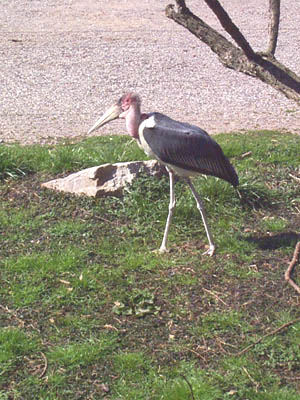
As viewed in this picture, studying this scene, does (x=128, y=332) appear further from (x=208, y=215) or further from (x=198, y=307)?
(x=208, y=215)

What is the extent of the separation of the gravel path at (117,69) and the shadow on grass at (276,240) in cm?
260

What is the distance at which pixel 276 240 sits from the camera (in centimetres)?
529

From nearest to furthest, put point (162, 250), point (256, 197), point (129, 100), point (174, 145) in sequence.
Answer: point (174, 145) < point (129, 100) < point (162, 250) < point (256, 197)

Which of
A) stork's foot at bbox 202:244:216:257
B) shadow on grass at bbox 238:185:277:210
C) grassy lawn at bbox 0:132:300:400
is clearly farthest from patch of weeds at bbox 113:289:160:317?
shadow on grass at bbox 238:185:277:210

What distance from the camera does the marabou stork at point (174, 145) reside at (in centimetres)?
491

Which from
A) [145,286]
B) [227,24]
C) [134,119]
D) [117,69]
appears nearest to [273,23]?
[227,24]

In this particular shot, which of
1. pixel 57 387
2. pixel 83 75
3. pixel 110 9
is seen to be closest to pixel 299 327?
pixel 57 387

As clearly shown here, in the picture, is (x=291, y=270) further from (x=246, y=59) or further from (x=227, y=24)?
(x=227, y=24)

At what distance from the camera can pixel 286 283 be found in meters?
4.73

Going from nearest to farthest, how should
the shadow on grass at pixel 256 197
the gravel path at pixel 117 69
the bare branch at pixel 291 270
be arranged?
the bare branch at pixel 291 270, the shadow on grass at pixel 256 197, the gravel path at pixel 117 69

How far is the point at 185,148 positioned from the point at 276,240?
3.45ft

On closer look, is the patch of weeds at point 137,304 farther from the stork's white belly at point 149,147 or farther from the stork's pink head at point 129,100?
the stork's pink head at point 129,100

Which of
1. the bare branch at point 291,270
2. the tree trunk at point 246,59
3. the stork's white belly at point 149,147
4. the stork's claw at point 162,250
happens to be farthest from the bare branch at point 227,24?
the stork's claw at point 162,250

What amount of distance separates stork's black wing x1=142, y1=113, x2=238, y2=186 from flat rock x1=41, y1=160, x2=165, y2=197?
91 cm
